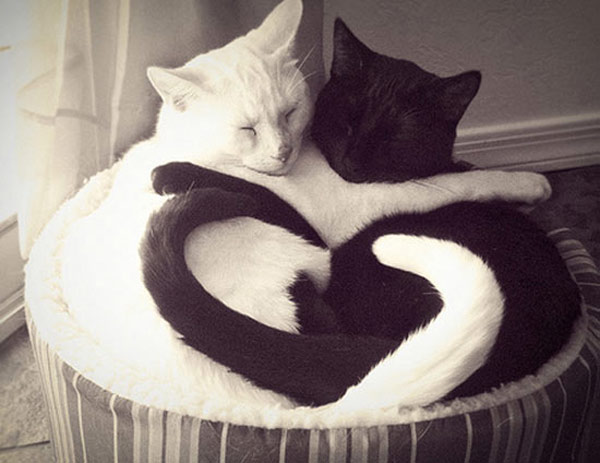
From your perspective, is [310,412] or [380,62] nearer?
[310,412]

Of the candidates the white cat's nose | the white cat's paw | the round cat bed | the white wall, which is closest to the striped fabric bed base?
the round cat bed

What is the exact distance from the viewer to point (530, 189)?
79 centimetres

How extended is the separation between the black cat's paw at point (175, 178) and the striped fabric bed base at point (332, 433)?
215 mm

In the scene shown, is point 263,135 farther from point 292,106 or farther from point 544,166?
point 544,166

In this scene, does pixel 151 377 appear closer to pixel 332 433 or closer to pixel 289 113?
pixel 332 433

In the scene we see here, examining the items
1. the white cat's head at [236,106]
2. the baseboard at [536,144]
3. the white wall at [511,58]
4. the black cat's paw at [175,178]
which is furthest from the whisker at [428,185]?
the baseboard at [536,144]

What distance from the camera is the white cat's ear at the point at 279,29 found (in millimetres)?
744

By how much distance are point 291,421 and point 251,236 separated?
19 centimetres

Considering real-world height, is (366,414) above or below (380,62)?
below

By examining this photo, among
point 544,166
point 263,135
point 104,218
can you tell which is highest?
point 263,135

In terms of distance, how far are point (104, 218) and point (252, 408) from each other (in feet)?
0.92

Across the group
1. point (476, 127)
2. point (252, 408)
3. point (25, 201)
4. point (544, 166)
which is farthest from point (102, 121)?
point (544, 166)

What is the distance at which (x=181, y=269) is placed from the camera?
612mm

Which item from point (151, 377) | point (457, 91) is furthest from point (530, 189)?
point (151, 377)
